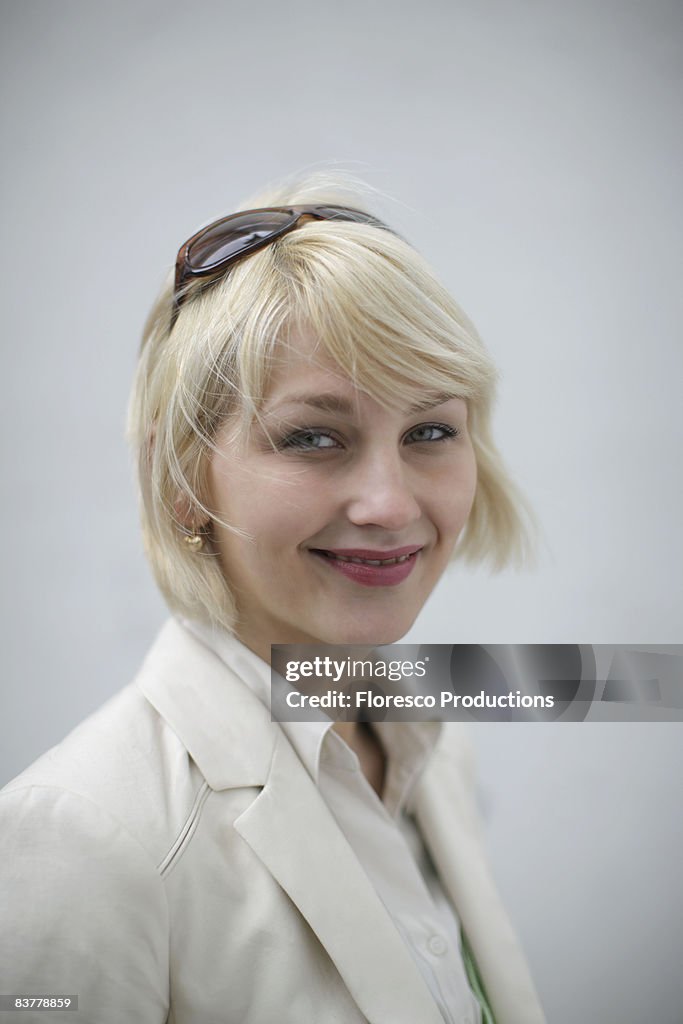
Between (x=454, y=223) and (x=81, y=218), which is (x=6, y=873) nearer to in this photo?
(x=81, y=218)

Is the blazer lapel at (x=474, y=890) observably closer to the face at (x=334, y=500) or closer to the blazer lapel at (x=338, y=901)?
the blazer lapel at (x=338, y=901)

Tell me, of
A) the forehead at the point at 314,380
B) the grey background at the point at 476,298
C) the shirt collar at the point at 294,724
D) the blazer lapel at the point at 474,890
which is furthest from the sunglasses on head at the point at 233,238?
the blazer lapel at the point at 474,890

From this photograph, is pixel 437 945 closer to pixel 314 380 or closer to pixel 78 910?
pixel 78 910

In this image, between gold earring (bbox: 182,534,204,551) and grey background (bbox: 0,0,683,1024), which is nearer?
gold earring (bbox: 182,534,204,551)

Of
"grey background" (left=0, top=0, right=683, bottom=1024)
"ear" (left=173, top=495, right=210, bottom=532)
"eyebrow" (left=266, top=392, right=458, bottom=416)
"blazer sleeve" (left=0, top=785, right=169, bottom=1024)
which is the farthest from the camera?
"grey background" (left=0, top=0, right=683, bottom=1024)

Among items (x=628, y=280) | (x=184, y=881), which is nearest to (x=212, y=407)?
(x=184, y=881)

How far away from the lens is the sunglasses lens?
0.87 metres

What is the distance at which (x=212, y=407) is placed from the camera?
846 millimetres

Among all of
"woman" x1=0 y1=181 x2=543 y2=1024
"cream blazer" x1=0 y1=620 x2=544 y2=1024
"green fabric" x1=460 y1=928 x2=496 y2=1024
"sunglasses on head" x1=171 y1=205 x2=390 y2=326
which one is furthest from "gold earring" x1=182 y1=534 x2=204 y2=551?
"green fabric" x1=460 y1=928 x2=496 y2=1024

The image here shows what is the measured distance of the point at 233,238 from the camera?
2.88 feet

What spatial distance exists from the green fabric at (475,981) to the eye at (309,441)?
67 centimetres

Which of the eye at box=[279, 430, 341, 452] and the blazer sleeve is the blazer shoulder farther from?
the eye at box=[279, 430, 341, 452]

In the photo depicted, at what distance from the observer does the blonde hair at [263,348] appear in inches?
31.6

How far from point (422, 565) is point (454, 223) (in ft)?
2.94
